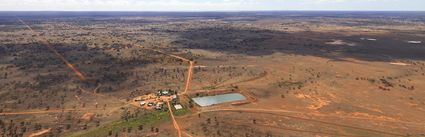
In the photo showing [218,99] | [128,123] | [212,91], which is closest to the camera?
[128,123]

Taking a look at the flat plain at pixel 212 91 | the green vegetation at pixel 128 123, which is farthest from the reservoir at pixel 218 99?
the green vegetation at pixel 128 123

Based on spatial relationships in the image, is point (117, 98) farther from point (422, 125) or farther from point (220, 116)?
point (422, 125)

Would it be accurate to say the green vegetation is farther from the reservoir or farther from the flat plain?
the reservoir

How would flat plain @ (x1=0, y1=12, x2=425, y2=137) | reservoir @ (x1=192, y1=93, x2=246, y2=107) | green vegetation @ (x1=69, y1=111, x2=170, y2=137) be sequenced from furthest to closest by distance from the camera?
reservoir @ (x1=192, y1=93, x2=246, y2=107) → flat plain @ (x1=0, y1=12, x2=425, y2=137) → green vegetation @ (x1=69, y1=111, x2=170, y2=137)

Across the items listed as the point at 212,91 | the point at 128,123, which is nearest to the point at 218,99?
the point at 212,91

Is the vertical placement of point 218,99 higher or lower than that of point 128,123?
higher

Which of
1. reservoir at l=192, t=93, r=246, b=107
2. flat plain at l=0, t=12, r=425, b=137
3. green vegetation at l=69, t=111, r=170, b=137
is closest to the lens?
green vegetation at l=69, t=111, r=170, b=137

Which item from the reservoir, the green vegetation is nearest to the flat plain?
the green vegetation

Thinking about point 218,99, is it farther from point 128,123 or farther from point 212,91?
point 128,123
